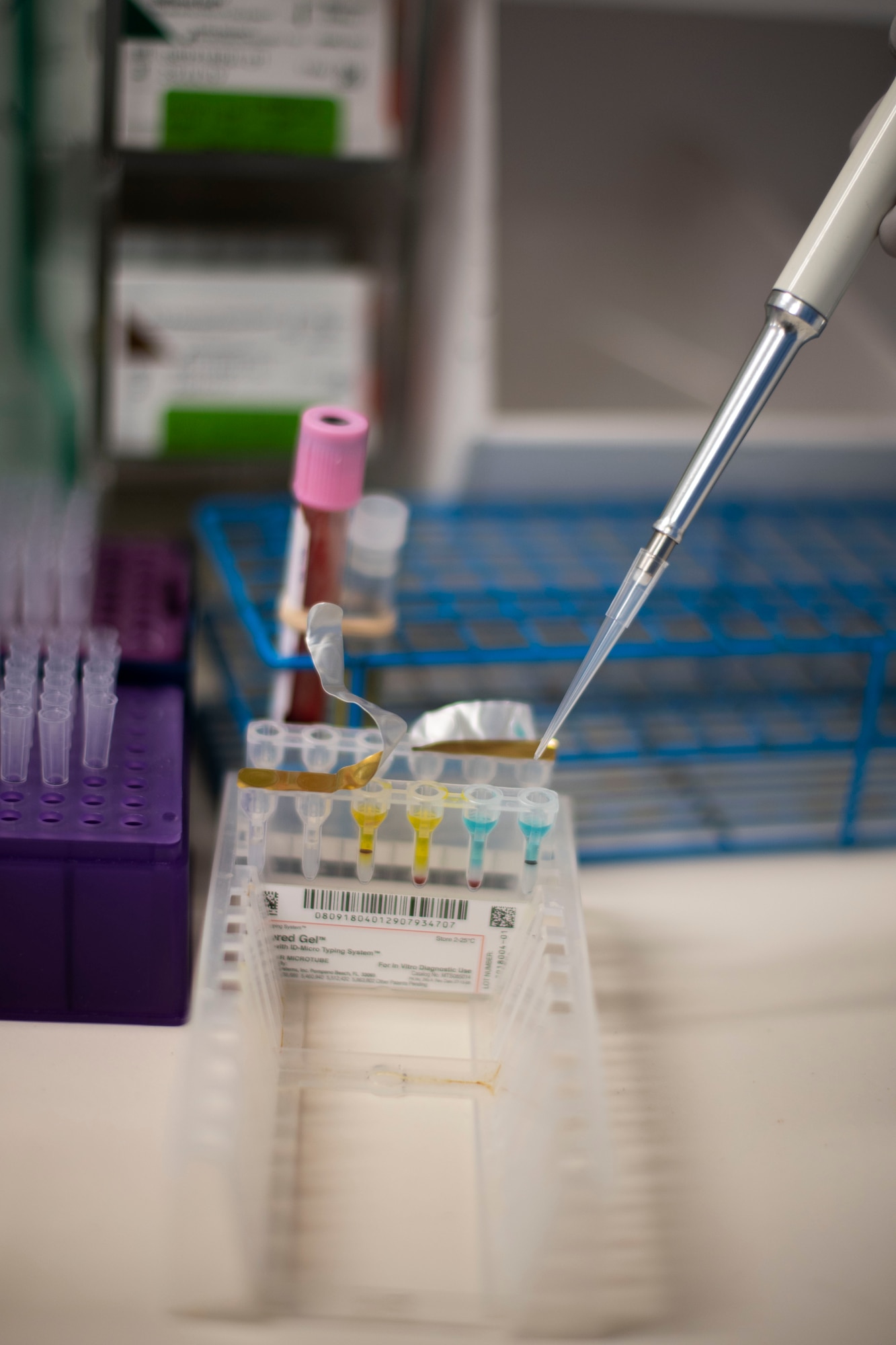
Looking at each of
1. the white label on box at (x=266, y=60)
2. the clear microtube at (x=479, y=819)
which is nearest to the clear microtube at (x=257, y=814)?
the clear microtube at (x=479, y=819)

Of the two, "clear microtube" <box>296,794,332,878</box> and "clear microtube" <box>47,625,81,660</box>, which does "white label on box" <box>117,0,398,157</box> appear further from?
"clear microtube" <box>296,794,332,878</box>

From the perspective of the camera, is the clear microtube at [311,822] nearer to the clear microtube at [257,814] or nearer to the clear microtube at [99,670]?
the clear microtube at [257,814]

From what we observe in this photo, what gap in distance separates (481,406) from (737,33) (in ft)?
1.60

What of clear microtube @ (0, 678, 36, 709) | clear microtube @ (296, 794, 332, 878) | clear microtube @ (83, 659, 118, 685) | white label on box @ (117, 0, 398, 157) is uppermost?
white label on box @ (117, 0, 398, 157)

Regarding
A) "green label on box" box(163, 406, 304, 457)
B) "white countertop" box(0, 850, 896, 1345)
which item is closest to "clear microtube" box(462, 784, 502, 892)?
"white countertop" box(0, 850, 896, 1345)

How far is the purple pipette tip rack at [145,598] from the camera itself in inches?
33.9

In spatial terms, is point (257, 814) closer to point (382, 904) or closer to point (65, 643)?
point (382, 904)

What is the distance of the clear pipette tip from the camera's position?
0.70 meters

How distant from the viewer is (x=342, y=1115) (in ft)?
2.16

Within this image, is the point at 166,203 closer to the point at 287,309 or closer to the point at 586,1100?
the point at 287,309

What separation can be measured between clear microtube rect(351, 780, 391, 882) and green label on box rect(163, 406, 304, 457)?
0.51 metres

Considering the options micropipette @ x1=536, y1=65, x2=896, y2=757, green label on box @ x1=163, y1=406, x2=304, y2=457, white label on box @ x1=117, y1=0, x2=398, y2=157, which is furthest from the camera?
green label on box @ x1=163, y1=406, x2=304, y2=457

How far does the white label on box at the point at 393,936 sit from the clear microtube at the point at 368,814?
0.02 m

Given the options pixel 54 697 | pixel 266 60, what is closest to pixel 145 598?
pixel 54 697
